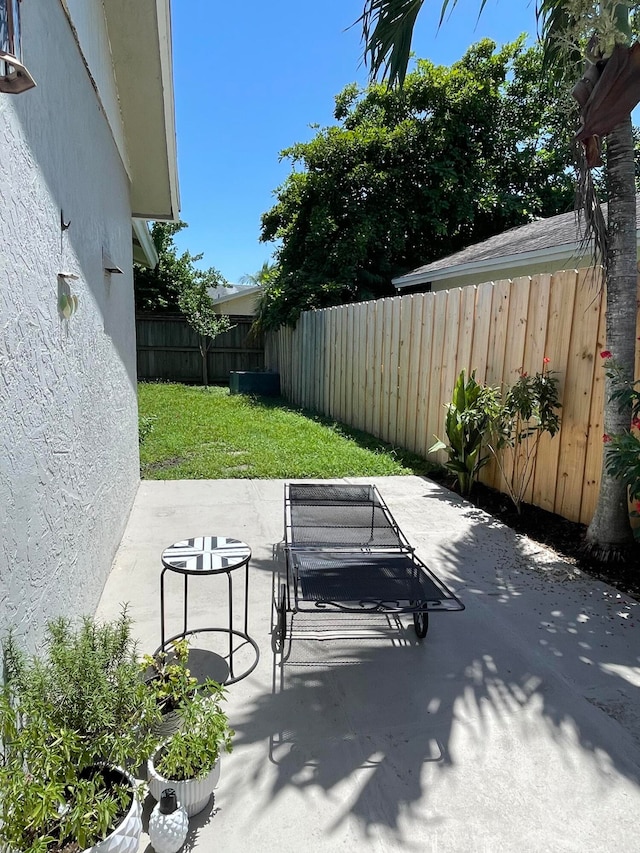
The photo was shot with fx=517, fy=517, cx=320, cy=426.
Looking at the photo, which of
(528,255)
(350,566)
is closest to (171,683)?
(350,566)

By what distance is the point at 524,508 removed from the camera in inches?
208

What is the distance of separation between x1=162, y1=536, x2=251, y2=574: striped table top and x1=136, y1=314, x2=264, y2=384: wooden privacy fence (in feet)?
46.7

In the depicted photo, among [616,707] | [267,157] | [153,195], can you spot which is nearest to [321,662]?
[616,707]

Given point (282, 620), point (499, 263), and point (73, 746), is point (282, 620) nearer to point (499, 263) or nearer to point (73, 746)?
point (73, 746)

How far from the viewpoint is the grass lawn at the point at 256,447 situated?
6.71m

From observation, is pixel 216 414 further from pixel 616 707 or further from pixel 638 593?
pixel 616 707

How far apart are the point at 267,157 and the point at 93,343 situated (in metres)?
15.3

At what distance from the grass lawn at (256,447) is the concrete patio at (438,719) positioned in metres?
2.60

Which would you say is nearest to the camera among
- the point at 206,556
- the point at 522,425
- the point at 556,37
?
the point at 206,556

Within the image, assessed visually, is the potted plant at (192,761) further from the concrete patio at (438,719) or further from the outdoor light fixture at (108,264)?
the outdoor light fixture at (108,264)

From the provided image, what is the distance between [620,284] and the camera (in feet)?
12.9

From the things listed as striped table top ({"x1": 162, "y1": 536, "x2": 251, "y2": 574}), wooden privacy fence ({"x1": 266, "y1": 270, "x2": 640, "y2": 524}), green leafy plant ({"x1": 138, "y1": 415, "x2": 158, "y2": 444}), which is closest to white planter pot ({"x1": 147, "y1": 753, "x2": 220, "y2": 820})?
striped table top ({"x1": 162, "y1": 536, "x2": 251, "y2": 574})

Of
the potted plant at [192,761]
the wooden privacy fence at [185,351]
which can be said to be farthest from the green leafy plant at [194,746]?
the wooden privacy fence at [185,351]

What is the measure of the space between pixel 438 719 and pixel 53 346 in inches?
100
